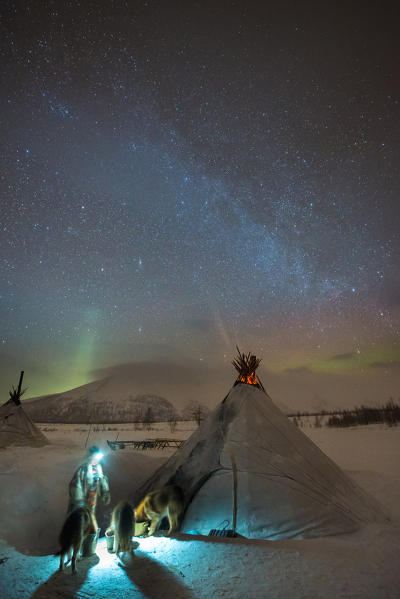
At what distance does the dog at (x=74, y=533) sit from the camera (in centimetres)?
379

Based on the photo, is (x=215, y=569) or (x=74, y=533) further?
(x=74, y=533)

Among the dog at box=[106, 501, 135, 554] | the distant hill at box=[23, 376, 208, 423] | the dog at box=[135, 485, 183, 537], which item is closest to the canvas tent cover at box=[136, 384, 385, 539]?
the dog at box=[135, 485, 183, 537]

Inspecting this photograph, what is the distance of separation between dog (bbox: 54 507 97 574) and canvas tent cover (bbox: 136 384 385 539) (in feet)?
6.33

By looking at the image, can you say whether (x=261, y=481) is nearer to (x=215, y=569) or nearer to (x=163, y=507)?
(x=163, y=507)

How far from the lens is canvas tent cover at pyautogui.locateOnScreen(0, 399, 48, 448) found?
14.5 m

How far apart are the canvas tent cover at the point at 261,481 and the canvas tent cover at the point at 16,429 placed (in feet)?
35.5

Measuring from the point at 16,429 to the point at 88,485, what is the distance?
1287 cm

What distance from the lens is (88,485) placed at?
4.83 metres

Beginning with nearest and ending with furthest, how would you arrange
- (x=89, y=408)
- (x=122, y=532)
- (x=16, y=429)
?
1. (x=122, y=532)
2. (x=16, y=429)
3. (x=89, y=408)

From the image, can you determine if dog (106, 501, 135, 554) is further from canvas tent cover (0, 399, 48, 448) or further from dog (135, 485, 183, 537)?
canvas tent cover (0, 399, 48, 448)

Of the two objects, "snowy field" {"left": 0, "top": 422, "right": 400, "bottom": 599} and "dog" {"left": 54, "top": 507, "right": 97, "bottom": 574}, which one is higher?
"dog" {"left": 54, "top": 507, "right": 97, "bottom": 574}

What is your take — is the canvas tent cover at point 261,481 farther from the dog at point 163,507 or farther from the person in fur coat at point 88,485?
the person in fur coat at point 88,485

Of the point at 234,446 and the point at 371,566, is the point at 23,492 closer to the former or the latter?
the point at 234,446

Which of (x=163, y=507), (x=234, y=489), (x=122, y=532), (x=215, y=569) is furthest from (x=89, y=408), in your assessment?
(x=215, y=569)
